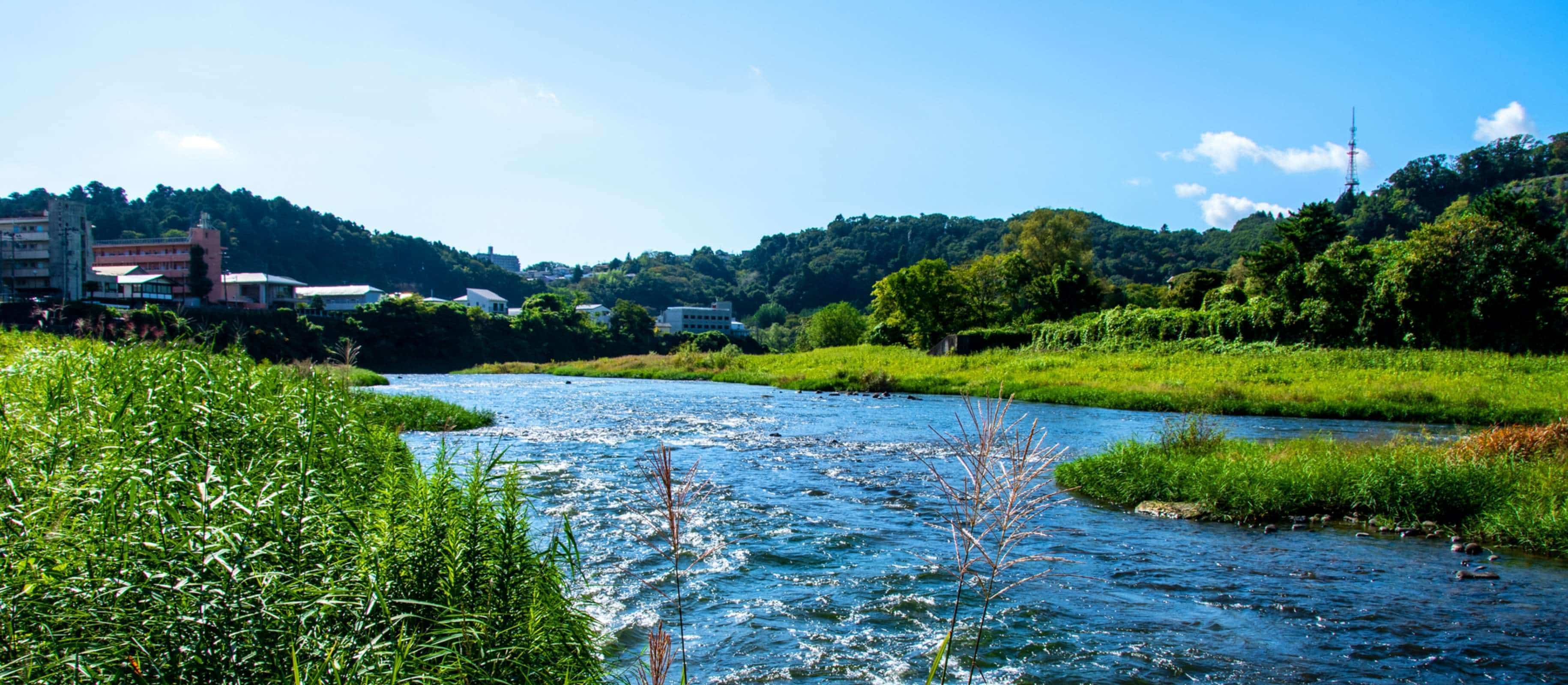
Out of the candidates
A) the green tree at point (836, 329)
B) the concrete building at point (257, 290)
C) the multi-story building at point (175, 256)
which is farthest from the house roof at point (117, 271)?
the green tree at point (836, 329)

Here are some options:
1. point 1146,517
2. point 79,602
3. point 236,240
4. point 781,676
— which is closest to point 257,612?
point 79,602

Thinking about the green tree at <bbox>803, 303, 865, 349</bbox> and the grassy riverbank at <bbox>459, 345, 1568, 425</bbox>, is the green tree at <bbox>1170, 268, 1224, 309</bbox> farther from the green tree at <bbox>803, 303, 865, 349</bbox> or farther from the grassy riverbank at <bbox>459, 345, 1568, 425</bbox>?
the green tree at <bbox>803, 303, 865, 349</bbox>

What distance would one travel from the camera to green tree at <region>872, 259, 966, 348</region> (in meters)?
66.1

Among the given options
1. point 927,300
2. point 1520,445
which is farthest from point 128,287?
point 1520,445

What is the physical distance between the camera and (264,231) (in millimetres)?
134875

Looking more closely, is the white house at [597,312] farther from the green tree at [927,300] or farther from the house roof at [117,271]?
the green tree at [927,300]

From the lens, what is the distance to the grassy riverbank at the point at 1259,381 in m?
25.5

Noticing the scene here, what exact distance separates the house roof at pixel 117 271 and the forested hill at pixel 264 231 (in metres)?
36.0

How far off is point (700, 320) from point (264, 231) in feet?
244

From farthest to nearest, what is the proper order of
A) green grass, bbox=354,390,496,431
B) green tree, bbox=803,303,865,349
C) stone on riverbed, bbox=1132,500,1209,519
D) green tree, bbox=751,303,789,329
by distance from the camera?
1. green tree, bbox=751,303,789,329
2. green tree, bbox=803,303,865,349
3. green grass, bbox=354,390,496,431
4. stone on riverbed, bbox=1132,500,1209,519

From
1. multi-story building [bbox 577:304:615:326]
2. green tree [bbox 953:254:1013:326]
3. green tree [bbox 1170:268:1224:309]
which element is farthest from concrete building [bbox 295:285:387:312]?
green tree [bbox 1170:268:1224:309]

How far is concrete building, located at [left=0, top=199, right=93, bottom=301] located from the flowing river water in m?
78.9

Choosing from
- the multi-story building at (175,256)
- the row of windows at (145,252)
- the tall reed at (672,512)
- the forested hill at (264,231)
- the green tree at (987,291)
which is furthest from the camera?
the forested hill at (264,231)

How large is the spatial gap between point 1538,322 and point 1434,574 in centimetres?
3193
